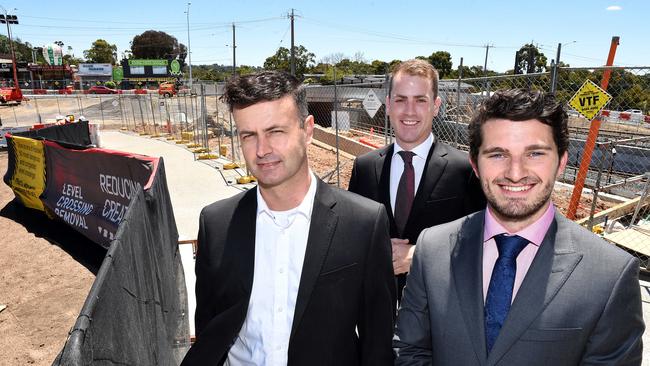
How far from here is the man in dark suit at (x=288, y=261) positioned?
202cm

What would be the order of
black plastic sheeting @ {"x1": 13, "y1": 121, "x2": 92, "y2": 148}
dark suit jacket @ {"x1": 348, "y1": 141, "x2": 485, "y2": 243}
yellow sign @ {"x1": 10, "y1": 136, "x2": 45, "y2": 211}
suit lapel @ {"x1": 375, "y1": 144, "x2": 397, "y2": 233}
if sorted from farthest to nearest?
black plastic sheeting @ {"x1": 13, "y1": 121, "x2": 92, "y2": 148}, yellow sign @ {"x1": 10, "y1": 136, "x2": 45, "y2": 211}, suit lapel @ {"x1": 375, "y1": 144, "x2": 397, "y2": 233}, dark suit jacket @ {"x1": 348, "y1": 141, "x2": 485, "y2": 243}

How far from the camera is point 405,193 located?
10.2 feet

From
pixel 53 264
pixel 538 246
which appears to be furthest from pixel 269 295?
pixel 53 264

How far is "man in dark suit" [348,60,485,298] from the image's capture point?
301 cm

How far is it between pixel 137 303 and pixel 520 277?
8.67ft

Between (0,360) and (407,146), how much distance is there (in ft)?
18.3

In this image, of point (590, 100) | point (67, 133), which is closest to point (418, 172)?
point (590, 100)

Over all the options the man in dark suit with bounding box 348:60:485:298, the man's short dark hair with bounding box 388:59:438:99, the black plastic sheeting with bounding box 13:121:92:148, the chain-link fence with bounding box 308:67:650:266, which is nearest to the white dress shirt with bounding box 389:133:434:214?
the man in dark suit with bounding box 348:60:485:298

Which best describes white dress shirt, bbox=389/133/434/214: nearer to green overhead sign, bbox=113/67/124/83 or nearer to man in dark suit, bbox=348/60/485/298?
man in dark suit, bbox=348/60/485/298

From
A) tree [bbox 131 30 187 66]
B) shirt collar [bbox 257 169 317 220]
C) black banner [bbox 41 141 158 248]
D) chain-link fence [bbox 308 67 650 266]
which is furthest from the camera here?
tree [bbox 131 30 187 66]

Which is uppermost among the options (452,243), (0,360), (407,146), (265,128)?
(265,128)

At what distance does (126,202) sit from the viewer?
296 inches

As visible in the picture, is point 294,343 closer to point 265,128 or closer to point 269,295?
point 269,295

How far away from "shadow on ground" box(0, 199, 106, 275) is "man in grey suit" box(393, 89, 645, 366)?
719 cm
